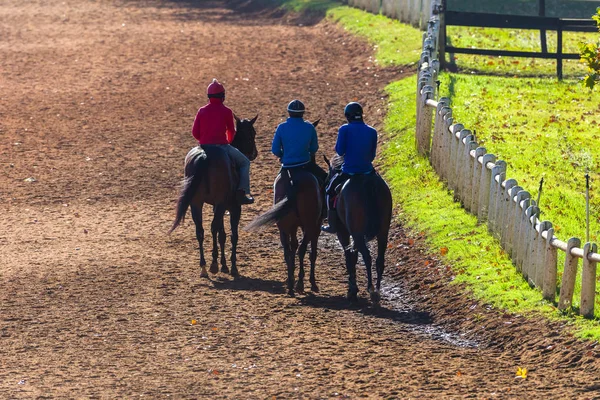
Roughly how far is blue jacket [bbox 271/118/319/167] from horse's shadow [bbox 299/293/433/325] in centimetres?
176

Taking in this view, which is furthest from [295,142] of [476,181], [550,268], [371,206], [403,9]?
[403,9]

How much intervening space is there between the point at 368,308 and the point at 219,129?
136 inches

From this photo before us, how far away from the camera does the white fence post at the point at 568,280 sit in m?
12.4

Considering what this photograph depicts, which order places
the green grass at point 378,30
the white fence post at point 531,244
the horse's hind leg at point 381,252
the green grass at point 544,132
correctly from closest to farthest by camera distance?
1. the white fence post at point 531,244
2. the horse's hind leg at point 381,252
3. the green grass at point 544,132
4. the green grass at point 378,30

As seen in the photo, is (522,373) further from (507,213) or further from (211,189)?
(211,189)

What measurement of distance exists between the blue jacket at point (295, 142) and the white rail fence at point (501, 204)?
103 inches

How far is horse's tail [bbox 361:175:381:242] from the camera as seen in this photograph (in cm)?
1388

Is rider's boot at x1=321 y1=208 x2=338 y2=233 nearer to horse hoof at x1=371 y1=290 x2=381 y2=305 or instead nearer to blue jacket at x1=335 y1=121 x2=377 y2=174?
blue jacket at x1=335 y1=121 x2=377 y2=174

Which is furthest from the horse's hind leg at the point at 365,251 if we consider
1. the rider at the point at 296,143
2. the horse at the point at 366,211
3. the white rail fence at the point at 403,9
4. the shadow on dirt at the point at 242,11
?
Result: the shadow on dirt at the point at 242,11

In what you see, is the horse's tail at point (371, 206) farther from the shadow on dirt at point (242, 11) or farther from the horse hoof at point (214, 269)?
the shadow on dirt at point (242, 11)

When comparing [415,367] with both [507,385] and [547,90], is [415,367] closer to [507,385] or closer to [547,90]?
[507,385]

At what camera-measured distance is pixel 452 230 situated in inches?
648

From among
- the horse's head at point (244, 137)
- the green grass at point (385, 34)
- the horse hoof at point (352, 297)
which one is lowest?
the horse hoof at point (352, 297)

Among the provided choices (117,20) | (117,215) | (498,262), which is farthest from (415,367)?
(117,20)
